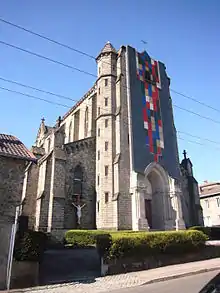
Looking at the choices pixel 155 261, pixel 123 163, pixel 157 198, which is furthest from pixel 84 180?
pixel 155 261

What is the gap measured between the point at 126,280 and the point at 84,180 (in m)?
16.5

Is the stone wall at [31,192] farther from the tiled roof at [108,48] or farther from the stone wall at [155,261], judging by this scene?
the tiled roof at [108,48]

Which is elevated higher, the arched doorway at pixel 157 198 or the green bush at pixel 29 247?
the arched doorway at pixel 157 198

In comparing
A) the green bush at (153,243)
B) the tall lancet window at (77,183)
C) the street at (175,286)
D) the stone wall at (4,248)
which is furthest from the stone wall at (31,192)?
the street at (175,286)

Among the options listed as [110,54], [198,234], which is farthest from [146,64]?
[198,234]

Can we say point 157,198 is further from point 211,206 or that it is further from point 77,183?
point 211,206

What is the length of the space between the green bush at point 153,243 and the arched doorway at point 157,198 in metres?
11.7

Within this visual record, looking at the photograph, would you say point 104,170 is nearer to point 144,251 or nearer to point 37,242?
point 144,251

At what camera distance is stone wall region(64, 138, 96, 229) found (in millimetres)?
24266

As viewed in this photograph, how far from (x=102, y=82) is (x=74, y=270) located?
22.6 metres

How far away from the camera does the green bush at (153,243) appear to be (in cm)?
1159

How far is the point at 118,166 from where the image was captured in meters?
25.1

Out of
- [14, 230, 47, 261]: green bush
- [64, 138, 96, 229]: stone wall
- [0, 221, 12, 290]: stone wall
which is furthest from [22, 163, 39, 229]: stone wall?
[0, 221, 12, 290]: stone wall

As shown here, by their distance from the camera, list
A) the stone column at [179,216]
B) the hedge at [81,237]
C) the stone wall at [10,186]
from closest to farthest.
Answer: the stone wall at [10,186] < the hedge at [81,237] < the stone column at [179,216]
